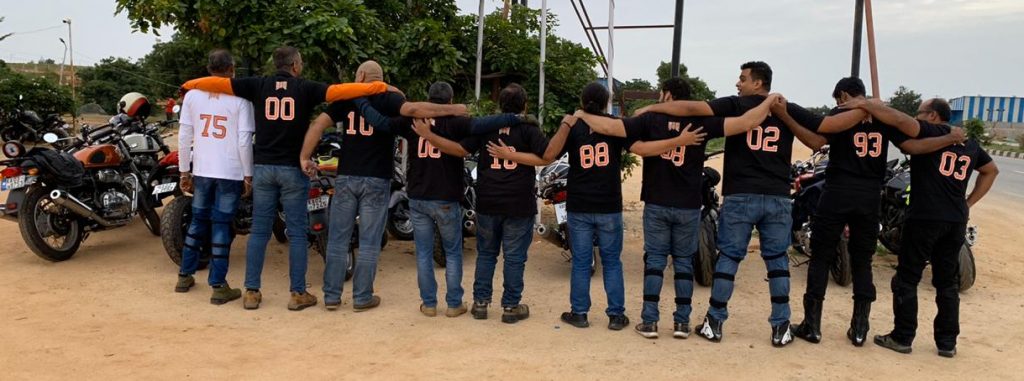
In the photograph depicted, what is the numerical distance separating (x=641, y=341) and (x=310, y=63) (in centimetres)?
419

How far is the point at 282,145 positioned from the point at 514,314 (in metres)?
1.88

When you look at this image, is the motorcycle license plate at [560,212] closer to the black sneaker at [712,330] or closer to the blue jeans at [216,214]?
the black sneaker at [712,330]

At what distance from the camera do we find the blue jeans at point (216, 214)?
5.06 m

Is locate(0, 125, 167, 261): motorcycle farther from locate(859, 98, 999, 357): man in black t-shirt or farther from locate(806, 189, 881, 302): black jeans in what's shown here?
locate(859, 98, 999, 357): man in black t-shirt

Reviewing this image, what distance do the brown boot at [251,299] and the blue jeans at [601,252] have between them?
2.13 meters

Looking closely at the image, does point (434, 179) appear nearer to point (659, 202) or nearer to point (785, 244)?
point (659, 202)

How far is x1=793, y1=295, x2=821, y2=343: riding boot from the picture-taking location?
452cm

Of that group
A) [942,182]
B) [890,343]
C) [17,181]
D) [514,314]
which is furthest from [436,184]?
[17,181]

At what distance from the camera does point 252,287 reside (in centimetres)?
500

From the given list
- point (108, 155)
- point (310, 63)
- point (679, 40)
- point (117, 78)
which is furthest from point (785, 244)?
point (117, 78)

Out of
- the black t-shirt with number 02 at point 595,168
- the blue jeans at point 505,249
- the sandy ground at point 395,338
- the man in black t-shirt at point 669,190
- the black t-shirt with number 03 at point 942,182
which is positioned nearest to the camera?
the sandy ground at point 395,338

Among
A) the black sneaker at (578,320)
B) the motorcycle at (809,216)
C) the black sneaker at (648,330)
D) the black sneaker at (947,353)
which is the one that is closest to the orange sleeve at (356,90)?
the black sneaker at (578,320)

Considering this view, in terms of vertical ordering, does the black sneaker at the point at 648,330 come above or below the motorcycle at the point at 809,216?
below

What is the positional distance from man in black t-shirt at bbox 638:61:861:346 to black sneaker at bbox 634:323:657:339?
35 cm
